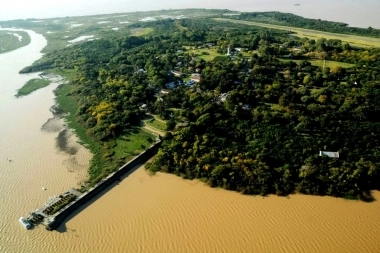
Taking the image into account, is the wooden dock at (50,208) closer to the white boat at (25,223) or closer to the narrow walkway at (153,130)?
the white boat at (25,223)

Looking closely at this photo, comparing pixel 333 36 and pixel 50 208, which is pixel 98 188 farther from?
pixel 333 36

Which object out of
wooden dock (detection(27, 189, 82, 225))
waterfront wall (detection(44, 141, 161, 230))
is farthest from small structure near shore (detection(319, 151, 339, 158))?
wooden dock (detection(27, 189, 82, 225))

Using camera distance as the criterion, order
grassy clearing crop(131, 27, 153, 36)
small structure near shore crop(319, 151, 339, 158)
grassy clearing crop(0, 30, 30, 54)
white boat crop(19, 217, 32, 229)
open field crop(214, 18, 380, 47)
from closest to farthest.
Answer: white boat crop(19, 217, 32, 229) < small structure near shore crop(319, 151, 339, 158) < open field crop(214, 18, 380, 47) < grassy clearing crop(0, 30, 30, 54) < grassy clearing crop(131, 27, 153, 36)

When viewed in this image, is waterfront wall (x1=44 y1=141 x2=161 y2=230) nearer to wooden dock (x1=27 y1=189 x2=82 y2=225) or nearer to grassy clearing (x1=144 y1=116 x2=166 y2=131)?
wooden dock (x1=27 y1=189 x2=82 y2=225)

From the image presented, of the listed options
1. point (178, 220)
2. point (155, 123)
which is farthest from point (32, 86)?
point (178, 220)

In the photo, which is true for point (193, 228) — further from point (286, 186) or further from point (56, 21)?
point (56, 21)

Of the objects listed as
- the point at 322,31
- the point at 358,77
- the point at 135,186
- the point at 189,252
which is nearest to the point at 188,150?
the point at 135,186
